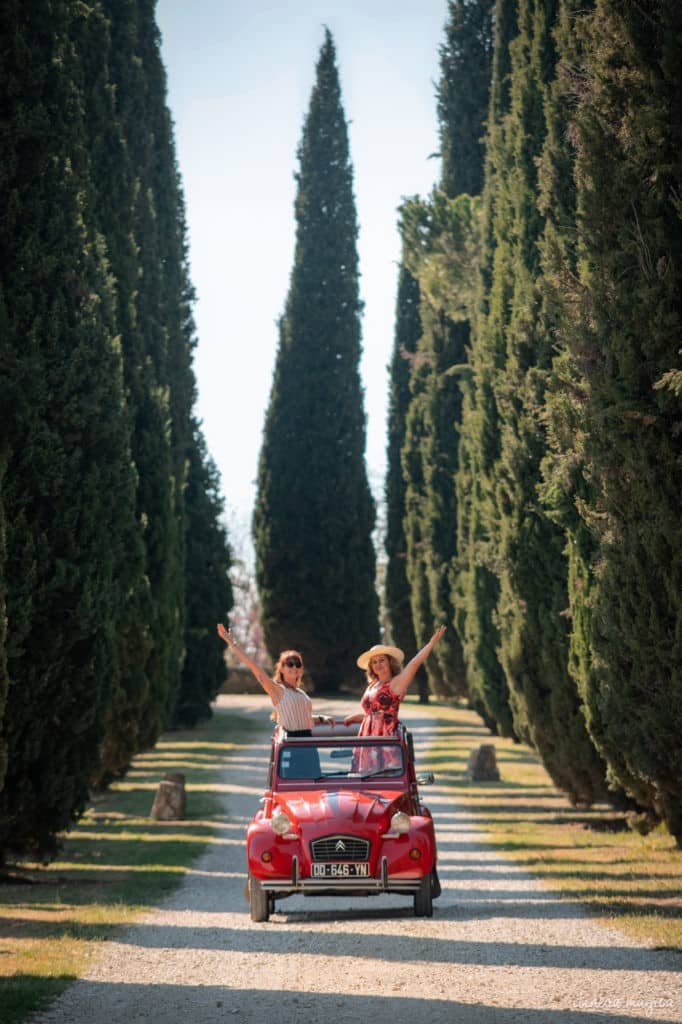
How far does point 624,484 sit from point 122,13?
56.9 feet

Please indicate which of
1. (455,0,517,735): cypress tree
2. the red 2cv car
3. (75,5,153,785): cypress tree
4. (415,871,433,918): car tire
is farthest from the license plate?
(75,5,153,785): cypress tree

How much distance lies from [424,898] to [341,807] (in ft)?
2.81

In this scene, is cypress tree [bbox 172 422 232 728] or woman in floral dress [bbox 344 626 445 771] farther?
cypress tree [bbox 172 422 232 728]

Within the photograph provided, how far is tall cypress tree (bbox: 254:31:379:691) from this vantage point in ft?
159

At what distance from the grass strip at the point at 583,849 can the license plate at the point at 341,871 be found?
2.49m

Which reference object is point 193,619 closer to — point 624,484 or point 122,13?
point 122,13

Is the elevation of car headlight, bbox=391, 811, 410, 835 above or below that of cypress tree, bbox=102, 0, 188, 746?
below

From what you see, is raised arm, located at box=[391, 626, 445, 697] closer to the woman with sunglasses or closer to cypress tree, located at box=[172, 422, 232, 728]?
the woman with sunglasses

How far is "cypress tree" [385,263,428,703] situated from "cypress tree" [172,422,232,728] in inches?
539

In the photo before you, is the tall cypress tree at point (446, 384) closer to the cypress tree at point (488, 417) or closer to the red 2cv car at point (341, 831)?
the cypress tree at point (488, 417)

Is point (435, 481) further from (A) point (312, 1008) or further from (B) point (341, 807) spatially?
(A) point (312, 1008)

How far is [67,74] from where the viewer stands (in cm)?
1470

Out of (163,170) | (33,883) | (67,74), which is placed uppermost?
(163,170)

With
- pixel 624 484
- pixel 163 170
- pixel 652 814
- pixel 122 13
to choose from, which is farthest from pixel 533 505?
pixel 163 170
